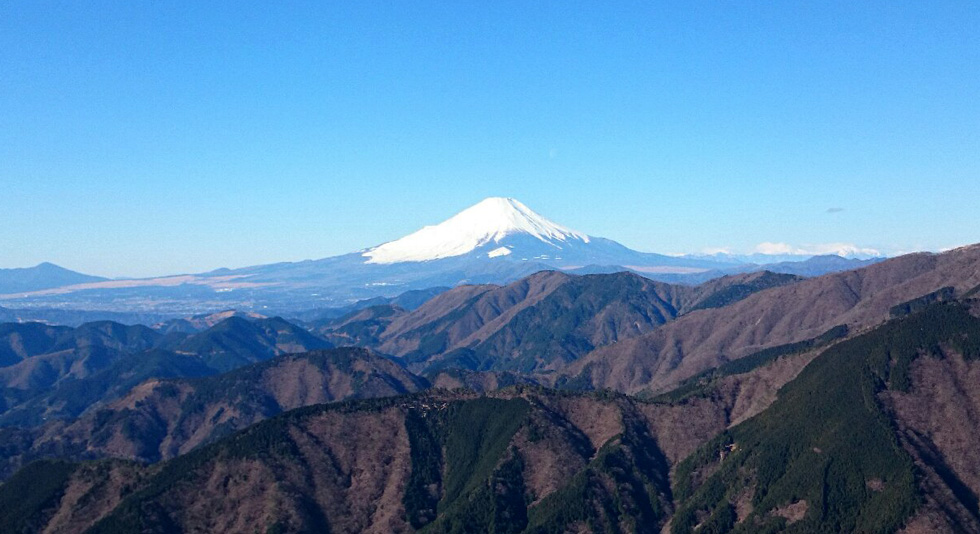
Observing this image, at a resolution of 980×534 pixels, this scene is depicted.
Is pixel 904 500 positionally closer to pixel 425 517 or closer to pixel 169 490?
pixel 425 517

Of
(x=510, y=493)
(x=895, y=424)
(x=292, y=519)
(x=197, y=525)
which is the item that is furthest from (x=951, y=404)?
(x=197, y=525)

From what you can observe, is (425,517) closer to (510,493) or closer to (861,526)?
(510,493)

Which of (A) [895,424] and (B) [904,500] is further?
(A) [895,424]

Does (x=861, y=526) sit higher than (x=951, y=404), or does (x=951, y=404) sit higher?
(x=951, y=404)

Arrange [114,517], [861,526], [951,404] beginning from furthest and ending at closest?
[951,404], [114,517], [861,526]

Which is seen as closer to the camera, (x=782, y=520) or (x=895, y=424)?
(x=782, y=520)

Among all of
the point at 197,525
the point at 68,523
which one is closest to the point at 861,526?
the point at 197,525

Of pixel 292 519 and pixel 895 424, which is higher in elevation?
pixel 895 424

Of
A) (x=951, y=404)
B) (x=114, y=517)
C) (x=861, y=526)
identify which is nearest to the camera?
(x=861, y=526)
